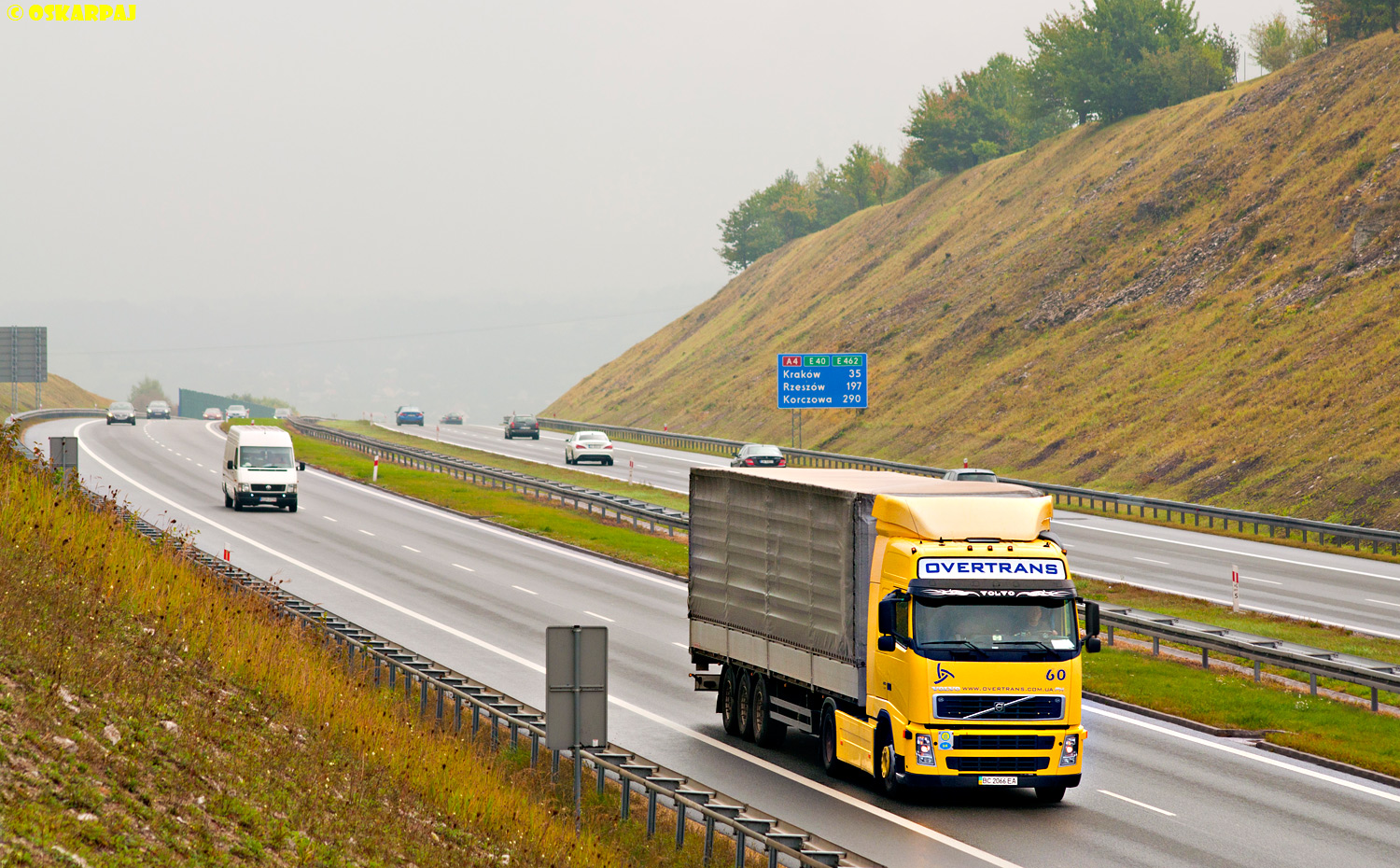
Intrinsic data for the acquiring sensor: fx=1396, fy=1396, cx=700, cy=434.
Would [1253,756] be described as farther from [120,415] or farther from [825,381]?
[120,415]

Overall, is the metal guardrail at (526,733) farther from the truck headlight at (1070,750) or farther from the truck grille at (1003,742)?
the truck headlight at (1070,750)

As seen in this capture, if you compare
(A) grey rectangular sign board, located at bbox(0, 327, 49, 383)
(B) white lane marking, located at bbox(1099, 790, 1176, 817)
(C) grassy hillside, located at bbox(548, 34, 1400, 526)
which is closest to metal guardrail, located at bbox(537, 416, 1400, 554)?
(C) grassy hillside, located at bbox(548, 34, 1400, 526)

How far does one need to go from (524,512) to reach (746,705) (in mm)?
30954

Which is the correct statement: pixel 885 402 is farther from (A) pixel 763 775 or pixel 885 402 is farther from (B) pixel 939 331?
(A) pixel 763 775

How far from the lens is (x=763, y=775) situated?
17.7 meters

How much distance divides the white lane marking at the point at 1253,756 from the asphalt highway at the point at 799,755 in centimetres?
5

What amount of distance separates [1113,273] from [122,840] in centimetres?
8131

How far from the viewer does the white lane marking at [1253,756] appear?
17.7 meters

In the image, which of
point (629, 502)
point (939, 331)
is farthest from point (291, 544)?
point (939, 331)

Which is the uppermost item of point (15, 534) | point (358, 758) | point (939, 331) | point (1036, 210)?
point (1036, 210)

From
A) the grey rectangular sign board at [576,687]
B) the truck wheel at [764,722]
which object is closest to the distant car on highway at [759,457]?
the truck wheel at [764,722]

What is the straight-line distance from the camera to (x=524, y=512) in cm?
5009

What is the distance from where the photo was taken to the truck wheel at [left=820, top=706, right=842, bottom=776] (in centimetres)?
1758

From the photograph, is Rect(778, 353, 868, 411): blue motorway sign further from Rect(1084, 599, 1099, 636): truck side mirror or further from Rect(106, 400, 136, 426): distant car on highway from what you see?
Rect(106, 400, 136, 426): distant car on highway
